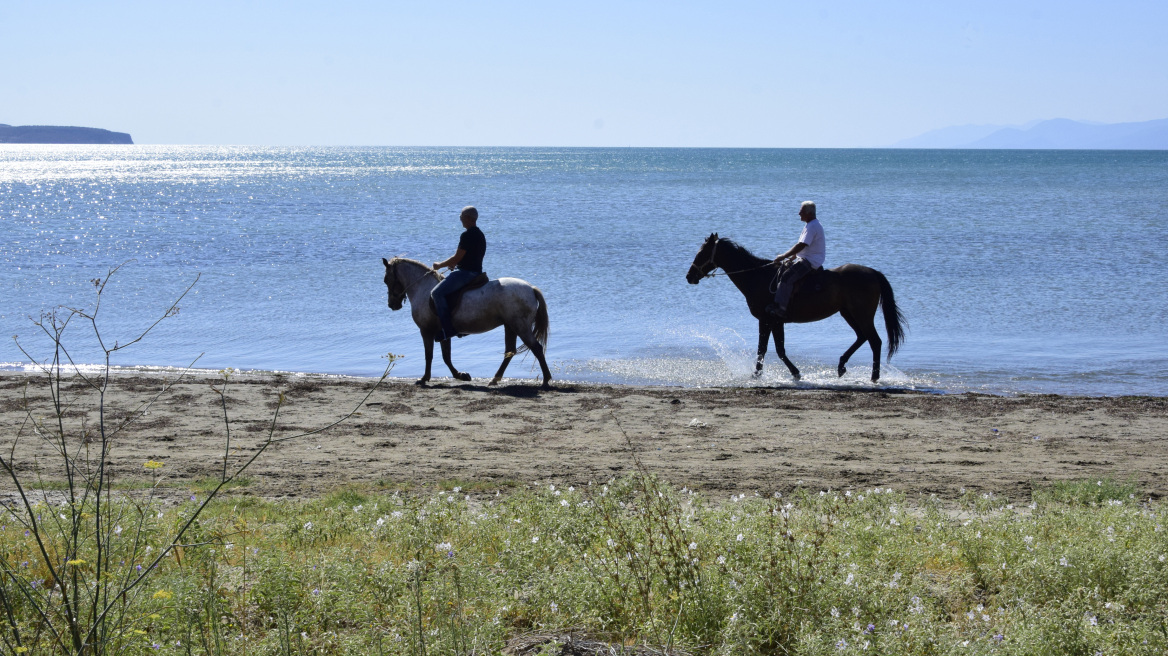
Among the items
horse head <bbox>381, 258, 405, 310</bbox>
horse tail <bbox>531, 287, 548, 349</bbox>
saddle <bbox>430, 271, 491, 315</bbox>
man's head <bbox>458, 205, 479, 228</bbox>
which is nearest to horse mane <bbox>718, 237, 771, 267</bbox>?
horse tail <bbox>531, 287, 548, 349</bbox>

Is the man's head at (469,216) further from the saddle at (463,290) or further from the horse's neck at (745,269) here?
the horse's neck at (745,269)

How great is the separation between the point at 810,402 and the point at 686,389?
180 centimetres

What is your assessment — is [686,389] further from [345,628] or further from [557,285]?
[557,285]

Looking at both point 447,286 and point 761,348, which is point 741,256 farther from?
point 447,286

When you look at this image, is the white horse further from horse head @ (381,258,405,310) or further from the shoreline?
the shoreline

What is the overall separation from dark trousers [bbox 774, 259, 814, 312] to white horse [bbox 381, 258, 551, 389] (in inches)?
138

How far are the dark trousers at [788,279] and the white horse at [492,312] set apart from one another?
351 centimetres

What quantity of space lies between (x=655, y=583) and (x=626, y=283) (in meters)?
22.0

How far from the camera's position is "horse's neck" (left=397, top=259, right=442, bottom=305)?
44.7 feet

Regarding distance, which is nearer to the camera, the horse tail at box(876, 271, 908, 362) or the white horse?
the white horse

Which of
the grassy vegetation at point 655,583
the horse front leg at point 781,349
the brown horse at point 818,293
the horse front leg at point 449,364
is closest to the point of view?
the grassy vegetation at point 655,583

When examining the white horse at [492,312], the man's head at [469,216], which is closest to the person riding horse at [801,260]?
the white horse at [492,312]

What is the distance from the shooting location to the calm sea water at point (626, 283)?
16141 millimetres

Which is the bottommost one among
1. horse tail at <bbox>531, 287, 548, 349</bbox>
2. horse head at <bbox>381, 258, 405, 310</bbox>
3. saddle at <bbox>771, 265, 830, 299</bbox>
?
horse tail at <bbox>531, 287, 548, 349</bbox>
